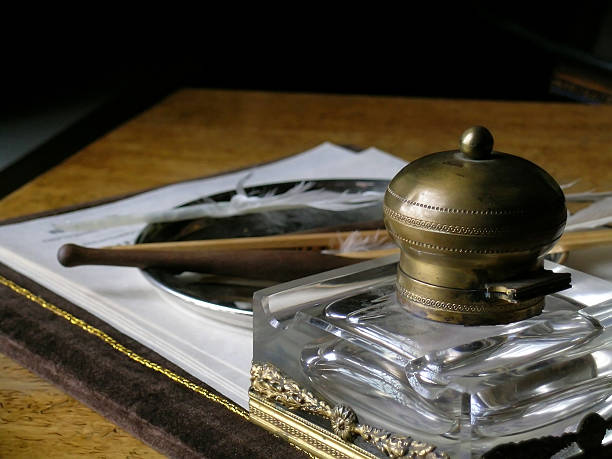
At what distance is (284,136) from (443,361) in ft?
2.64

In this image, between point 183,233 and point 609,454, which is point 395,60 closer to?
point 183,233

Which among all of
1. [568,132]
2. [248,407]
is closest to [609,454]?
[248,407]

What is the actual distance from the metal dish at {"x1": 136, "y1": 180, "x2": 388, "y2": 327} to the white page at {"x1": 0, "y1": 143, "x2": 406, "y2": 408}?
0.02 m

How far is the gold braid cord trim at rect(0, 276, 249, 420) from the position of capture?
1.85 ft

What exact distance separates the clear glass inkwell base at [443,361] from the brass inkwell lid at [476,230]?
0.06 feet

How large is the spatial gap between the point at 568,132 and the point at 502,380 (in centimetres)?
83

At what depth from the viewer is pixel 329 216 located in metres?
0.85

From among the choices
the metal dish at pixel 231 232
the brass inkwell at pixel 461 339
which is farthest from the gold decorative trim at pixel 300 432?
the metal dish at pixel 231 232

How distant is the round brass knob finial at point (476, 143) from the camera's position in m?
0.44

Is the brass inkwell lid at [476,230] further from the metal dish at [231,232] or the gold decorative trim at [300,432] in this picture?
the metal dish at [231,232]

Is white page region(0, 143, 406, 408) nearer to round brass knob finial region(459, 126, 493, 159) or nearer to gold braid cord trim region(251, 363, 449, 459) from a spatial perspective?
gold braid cord trim region(251, 363, 449, 459)

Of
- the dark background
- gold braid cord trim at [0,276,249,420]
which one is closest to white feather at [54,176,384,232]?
gold braid cord trim at [0,276,249,420]

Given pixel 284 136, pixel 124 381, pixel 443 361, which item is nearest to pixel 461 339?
pixel 443 361

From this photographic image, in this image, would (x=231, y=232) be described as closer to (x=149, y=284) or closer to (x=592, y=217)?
(x=149, y=284)
